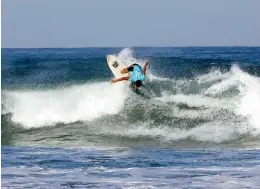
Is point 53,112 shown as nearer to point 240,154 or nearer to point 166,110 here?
point 166,110

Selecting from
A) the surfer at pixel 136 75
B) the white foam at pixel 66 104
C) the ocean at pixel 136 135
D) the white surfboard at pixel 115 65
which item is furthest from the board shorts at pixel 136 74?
the white surfboard at pixel 115 65

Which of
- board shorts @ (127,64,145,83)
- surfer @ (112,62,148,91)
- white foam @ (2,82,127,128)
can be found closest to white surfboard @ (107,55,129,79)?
white foam @ (2,82,127,128)

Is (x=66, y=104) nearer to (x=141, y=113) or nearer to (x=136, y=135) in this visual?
(x=141, y=113)

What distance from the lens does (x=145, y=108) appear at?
15.9m

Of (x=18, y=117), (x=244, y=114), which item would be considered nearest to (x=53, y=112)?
(x=18, y=117)

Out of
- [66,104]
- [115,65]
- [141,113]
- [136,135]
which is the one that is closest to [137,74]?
[141,113]

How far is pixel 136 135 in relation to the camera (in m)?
13.4

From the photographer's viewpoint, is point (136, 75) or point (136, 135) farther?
point (136, 75)

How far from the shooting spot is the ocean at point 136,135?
8.59 metres

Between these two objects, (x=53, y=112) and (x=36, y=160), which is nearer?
(x=36, y=160)

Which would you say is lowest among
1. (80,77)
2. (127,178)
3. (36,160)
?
(127,178)

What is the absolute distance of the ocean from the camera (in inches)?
338

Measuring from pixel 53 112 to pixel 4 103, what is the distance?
2404 millimetres

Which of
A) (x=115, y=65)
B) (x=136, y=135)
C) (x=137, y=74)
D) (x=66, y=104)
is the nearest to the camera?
(x=136, y=135)
